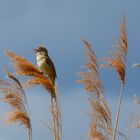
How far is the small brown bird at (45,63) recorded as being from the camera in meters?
7.79

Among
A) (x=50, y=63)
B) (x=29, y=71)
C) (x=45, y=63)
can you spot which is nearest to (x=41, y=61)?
(x=45, y=63)

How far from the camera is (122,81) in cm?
698

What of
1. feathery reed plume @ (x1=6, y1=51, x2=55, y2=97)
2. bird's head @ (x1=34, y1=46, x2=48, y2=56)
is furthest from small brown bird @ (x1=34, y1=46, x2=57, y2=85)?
feathery reed plume @ (x1=6, y1=51, x2=55, y2=97)

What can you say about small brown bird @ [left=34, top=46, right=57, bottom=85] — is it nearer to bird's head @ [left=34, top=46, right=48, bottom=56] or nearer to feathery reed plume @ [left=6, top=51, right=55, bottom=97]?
bird's head @ [left=34, top=46, right=48, bottom=56]

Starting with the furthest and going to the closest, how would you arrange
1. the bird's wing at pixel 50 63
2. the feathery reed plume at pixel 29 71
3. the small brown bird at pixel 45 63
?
the bird's wing at pixel 50 63
the small brown bird at pixel 45 63
the feathery reed plume at pixel 29 71

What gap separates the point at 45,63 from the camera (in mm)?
7988

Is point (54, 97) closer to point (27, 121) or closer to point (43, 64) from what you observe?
point (27, 121)

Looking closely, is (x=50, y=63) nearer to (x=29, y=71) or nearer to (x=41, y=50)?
(x=41, y=50)

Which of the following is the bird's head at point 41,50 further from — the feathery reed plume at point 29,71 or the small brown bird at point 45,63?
the feathery reed plume at point 29,71

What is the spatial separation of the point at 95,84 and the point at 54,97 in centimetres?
63

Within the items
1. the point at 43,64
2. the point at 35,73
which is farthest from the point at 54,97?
the point at 43,64

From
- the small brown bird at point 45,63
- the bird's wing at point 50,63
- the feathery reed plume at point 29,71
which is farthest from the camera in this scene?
the bird's wing at point 50,63

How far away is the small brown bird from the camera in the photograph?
779 centimetres

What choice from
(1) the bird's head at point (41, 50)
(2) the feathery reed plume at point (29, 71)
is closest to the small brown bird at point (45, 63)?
(1) the bird's head at point (41, 50)
